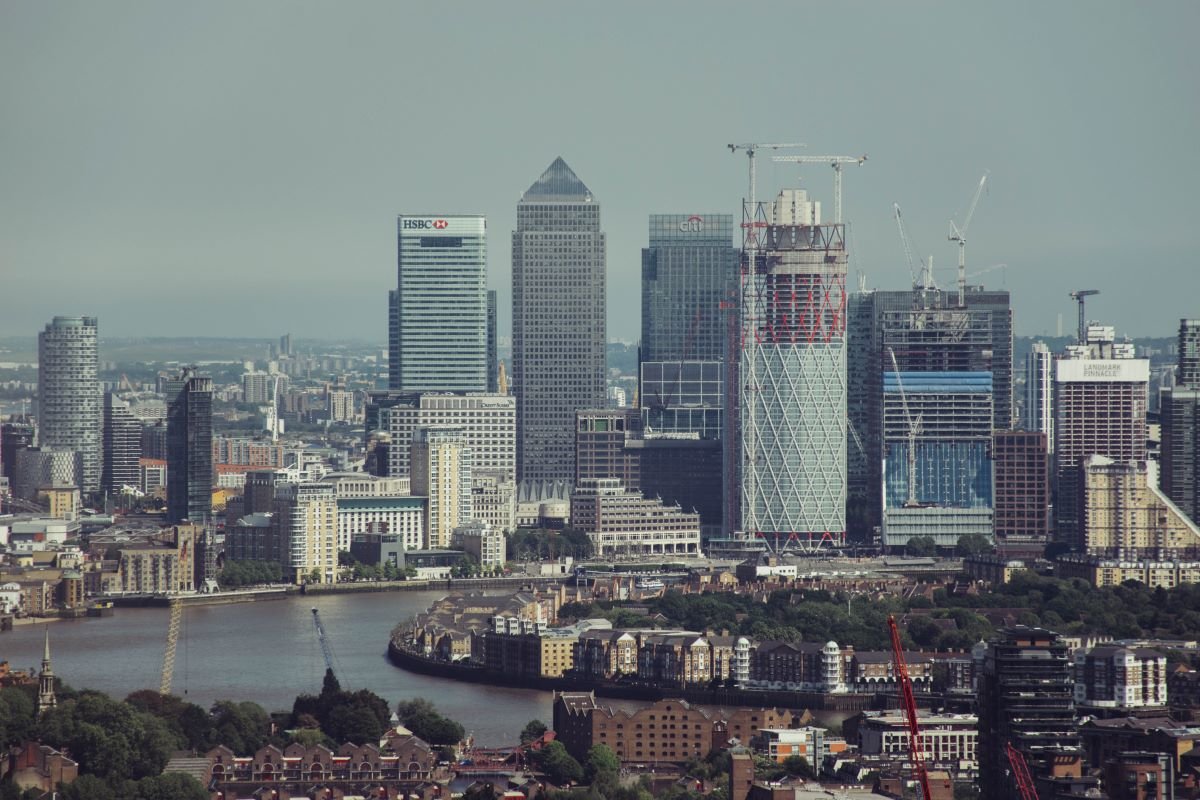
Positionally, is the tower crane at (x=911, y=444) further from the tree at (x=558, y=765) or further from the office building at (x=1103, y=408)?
the tree at (x=558, y=765)

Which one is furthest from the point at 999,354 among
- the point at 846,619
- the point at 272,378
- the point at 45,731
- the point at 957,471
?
the point at 272,378

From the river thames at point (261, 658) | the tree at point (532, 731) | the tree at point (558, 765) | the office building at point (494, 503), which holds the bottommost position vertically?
the tree at point (558, 765)

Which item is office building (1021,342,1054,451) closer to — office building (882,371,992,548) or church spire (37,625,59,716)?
office building (882,371,992,548)

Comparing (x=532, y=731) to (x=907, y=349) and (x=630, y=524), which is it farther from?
(x=907, y=349)

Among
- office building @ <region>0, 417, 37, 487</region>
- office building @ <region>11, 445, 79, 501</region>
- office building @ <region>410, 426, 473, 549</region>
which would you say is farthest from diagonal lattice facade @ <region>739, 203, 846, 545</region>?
office building @ <region>0, 417, 37, 487</region>

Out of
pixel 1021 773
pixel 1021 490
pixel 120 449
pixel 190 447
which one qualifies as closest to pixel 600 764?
pixel 1021 773

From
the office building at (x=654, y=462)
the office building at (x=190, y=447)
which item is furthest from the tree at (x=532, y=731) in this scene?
the office building at (x=654, y=462)

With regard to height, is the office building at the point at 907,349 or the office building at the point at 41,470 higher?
the office building at the point at 907,349
